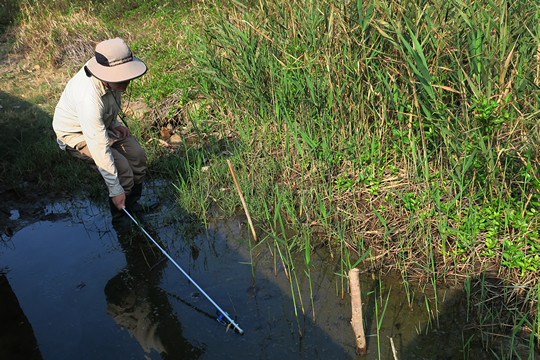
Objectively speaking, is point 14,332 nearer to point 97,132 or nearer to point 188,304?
point 188,304

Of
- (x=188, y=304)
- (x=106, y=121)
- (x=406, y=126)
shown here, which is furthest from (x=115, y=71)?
(x=406, y=126)

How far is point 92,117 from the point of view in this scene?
351 cm

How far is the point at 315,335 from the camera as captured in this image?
9.15ft

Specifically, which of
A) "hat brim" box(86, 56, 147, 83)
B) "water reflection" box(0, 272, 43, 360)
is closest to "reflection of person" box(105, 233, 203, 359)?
"water reflection" box(0, 272, 43, 360)

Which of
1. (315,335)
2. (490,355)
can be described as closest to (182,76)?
(315,335)

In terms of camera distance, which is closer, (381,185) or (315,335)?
(315,335)

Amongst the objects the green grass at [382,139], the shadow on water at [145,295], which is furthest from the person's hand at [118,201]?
the green grass at [382,139]

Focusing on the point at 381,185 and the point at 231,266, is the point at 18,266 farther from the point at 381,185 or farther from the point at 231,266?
the point at 381,185

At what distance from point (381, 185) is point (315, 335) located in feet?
4.49

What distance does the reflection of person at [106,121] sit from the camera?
3479 mm

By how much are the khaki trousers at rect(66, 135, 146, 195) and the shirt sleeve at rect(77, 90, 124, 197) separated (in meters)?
0.36

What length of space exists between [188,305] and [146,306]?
295mm

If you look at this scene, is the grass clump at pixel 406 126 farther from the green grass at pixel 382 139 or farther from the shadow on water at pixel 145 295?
the shadow on water at pixel 145 295

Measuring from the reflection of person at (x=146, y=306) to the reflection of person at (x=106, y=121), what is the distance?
0.50 metres
